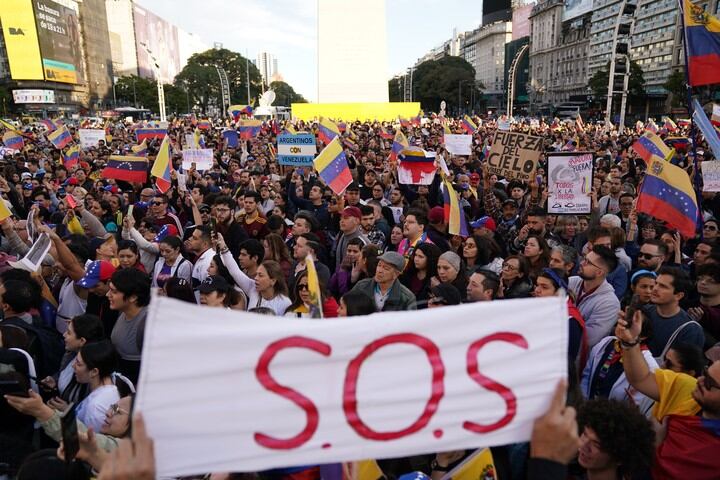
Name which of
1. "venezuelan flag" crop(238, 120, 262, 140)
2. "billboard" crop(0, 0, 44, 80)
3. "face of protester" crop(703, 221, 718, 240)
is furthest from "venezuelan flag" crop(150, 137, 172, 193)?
"billboard" crop(0, 0, 44, 80)

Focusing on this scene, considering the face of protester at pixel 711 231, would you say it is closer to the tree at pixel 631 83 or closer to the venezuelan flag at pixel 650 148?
the venezuelan flag at pixel 650 148

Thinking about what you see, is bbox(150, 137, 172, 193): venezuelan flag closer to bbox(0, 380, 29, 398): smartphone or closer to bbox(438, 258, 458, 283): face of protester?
bbox(438, 258, 458, 283): face of protester

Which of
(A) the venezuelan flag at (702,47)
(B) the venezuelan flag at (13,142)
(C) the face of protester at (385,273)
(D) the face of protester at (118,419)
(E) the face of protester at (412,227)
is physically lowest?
(D) the face of protester at (118,419)

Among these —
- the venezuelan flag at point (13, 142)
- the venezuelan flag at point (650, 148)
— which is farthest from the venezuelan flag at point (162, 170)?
the venezuelan flag at point (13, 142)

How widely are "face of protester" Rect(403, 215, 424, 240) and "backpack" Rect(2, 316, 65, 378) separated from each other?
3320 millimetres

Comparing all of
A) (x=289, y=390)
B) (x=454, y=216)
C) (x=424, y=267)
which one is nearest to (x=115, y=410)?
(x=289, y=390)

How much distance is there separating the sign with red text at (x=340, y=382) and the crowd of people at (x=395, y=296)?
137 millimetres

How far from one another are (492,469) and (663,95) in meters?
72.8

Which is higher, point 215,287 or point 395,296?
point 215,287

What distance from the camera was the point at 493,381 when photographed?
1.77 metres

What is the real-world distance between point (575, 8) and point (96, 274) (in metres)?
107

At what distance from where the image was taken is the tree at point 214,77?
72.7 m

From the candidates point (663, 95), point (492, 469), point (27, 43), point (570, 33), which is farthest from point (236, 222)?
point (570, 33)

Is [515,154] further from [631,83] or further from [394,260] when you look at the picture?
[631,83]
